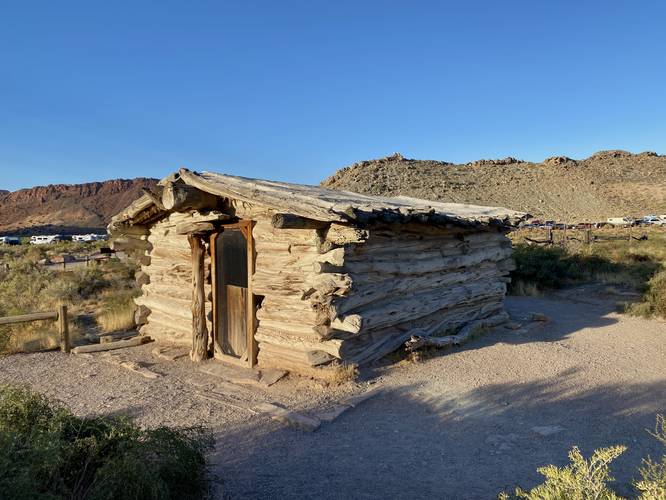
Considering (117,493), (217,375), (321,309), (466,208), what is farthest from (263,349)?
(466,208)

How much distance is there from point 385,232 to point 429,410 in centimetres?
272

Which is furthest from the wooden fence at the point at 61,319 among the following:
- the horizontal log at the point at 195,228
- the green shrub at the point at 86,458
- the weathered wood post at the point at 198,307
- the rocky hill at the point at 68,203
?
the rocky hill at the point at 68,203

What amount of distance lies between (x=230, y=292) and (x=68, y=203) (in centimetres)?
10257

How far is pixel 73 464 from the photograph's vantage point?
306cm

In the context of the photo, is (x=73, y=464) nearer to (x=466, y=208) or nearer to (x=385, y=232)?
(x=385, y=232)

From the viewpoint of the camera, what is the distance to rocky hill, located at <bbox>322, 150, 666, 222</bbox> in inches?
1783

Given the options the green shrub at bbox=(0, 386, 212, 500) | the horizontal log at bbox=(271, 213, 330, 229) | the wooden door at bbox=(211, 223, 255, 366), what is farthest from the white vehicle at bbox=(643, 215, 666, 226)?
the green shrub at bbox=(0, 386, 212, 500)

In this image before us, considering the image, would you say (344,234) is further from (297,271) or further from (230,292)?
(230,292)

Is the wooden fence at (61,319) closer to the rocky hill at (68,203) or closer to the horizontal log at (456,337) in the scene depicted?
the horizontal log at (456,337)

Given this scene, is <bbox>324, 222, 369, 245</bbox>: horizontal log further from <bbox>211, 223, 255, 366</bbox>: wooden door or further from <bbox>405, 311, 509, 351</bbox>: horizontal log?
<bbox>405, 311, 509, 351</bbox>: horizontal log

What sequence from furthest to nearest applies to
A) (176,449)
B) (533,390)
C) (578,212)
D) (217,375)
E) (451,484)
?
(578,212) < (217,375) < (533,390) < (451,484) < (176,449)

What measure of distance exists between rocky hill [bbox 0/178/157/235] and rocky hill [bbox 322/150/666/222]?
177 feet

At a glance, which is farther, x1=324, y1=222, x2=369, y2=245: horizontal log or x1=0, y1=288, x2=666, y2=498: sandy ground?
x1=324, y1=222, x2=369, y2=245: horizontal log

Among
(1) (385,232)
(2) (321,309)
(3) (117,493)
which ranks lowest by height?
(3) (117,493)
